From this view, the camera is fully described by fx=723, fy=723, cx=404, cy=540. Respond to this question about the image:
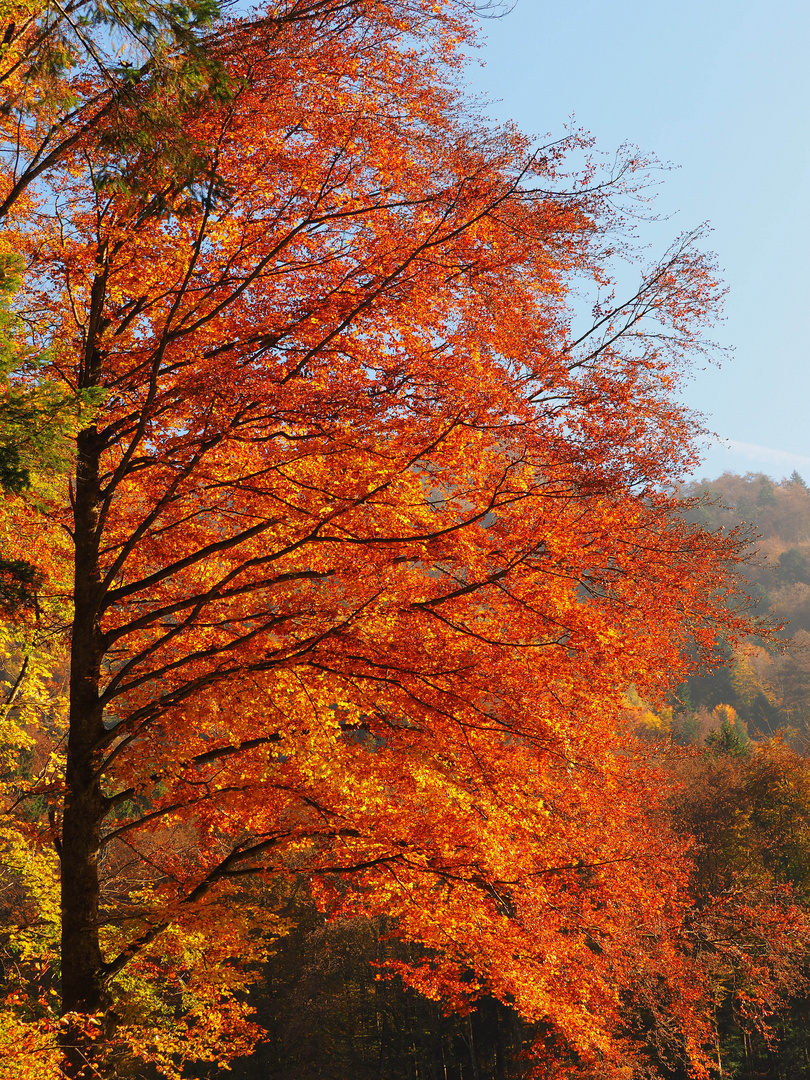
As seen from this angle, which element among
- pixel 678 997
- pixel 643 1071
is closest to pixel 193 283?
pixel 678 997

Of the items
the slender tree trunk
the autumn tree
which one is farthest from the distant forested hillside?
the slender tree trunk

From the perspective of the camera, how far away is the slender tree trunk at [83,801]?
562cm

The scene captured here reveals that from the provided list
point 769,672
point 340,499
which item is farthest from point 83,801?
point 769,672

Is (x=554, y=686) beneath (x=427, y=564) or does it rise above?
beneath

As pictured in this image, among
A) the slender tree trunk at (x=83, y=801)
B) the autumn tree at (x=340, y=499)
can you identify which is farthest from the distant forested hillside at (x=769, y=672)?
the slender tree trunk at (x=83, y=801)

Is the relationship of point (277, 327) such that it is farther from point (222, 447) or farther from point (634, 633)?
point (634, 633)

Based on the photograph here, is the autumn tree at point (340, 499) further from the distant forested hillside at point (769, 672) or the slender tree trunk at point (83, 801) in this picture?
the distant forested hillside at point (769, 672)

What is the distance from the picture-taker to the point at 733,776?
28.0m

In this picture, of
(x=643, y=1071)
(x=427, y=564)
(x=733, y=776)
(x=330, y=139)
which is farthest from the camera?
(x=733, y=776)

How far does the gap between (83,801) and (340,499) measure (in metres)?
3.22

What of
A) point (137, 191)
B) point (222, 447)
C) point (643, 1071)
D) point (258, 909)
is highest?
point (137, 191)

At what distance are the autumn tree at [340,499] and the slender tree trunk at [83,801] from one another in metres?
0.03

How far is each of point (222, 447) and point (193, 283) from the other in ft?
4.08

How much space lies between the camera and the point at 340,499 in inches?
208
